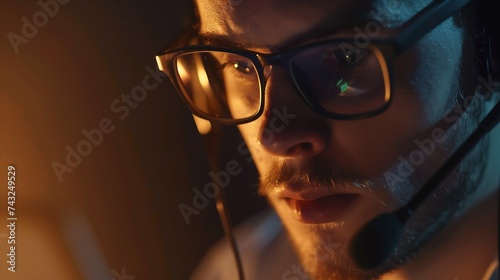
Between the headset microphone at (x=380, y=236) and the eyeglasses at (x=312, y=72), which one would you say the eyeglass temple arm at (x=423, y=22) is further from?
the headset microphone at (x=380, y=236)

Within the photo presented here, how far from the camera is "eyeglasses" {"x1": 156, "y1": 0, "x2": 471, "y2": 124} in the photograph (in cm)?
58

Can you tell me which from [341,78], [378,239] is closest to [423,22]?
[341,78]

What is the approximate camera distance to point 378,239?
593 millimetres

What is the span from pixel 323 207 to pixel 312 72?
152mm

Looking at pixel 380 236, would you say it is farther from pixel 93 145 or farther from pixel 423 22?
pixel 93 145

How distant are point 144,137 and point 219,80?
14 centimetres

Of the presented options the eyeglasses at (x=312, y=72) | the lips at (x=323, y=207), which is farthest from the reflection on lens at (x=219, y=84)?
the lips at (x=323, y=207)

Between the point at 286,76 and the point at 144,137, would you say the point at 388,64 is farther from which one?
the point at 144,137

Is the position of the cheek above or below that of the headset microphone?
above

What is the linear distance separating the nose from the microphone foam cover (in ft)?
0.34

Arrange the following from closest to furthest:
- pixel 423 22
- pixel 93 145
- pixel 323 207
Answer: pixel 423 22, pixel 323 207, pixel 93 145

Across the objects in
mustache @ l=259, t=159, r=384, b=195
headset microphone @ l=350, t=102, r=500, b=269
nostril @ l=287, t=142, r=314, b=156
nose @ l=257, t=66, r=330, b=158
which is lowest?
headset microphone @ l=350, t=102, r=500, b=269

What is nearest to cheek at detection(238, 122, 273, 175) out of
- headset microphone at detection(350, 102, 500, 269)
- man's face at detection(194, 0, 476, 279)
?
man's face at detection(194, 0, 476, 279)

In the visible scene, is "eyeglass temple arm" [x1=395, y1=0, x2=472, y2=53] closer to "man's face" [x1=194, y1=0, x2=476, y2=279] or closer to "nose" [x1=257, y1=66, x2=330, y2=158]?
"man's face" [x1=194, y1=0, x2=476, y2=279]
